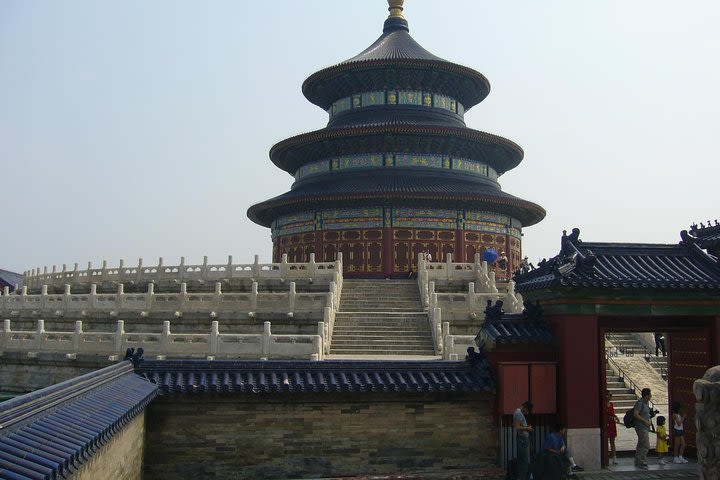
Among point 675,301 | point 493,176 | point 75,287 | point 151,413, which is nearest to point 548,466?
point 675,301

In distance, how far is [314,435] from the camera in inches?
464

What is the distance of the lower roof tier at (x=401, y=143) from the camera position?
39531 millimetres

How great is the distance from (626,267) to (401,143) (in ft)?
94.3

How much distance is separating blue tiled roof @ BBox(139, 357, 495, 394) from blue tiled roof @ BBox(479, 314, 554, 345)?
59 cm

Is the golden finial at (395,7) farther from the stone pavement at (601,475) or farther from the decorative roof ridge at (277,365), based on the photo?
the stone pavement at (601,475)

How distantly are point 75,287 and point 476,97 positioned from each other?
27236 mm

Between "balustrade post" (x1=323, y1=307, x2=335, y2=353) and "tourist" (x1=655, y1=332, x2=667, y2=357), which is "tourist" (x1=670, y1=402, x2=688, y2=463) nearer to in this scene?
"balustrade post" (x1=323, y1=307, x2=335, y2=353)

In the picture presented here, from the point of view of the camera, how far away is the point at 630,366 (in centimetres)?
2289

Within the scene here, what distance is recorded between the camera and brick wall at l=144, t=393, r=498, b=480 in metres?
11.5

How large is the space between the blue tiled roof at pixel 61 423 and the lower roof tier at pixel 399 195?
93.0ft

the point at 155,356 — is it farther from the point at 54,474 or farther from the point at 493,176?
the point at 493,176

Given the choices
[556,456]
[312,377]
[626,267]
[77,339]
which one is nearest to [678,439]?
[556,456]

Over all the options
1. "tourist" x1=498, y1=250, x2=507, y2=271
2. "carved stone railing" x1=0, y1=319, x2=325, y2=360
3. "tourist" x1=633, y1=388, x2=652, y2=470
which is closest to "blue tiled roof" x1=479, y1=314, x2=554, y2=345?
"tourist" x1=633, y1=388, x2=652, y2=470

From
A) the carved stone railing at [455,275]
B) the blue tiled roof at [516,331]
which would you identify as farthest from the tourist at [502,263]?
the blue tiled roof at [516,331]
